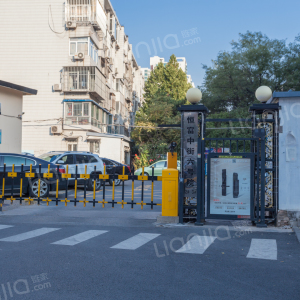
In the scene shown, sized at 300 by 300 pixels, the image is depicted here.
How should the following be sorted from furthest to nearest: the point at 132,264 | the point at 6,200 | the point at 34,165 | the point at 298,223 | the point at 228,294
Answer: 1. the point at 34,165
2. the point at 6,200
3. the point at 298,223
4. the point at 132,264
5. the point at 228,294

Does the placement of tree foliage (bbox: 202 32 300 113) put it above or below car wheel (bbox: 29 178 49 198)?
above

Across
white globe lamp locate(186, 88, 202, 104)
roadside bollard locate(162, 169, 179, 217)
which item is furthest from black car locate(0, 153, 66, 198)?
white globe lamp locate(186, 88, 202, 104)

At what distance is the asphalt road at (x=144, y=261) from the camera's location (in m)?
4.52

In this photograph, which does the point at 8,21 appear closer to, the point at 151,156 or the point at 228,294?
the point at 151,156

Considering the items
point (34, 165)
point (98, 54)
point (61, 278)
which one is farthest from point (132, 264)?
point (98, 54)

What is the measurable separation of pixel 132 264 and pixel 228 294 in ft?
5.50

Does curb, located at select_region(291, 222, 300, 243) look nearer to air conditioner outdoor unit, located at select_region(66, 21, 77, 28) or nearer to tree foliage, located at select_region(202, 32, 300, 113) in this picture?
tree foliage, located at select_region(202, 32, 300, 113)

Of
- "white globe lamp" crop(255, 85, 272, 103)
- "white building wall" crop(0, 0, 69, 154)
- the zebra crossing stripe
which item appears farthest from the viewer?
"white building wall" crop(0, 0, 69, 154)

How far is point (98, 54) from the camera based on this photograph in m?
38.6

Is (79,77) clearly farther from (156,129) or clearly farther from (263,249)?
(263,249)

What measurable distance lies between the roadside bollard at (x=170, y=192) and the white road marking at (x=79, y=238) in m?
1.72

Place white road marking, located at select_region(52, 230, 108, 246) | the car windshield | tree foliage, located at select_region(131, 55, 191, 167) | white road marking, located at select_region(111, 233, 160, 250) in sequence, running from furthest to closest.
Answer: tree foliage, located at select_region(131, 55, 191, 167) → the car windshield → white road marking, located at select_region(52, 230, 108, 246) → white road marking, located at select_region(111, 233, 160, 250)

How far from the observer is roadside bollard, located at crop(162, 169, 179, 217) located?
9.38 meters

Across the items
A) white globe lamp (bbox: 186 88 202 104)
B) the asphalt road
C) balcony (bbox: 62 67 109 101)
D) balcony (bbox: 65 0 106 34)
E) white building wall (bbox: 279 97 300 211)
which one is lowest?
the asphalt road
